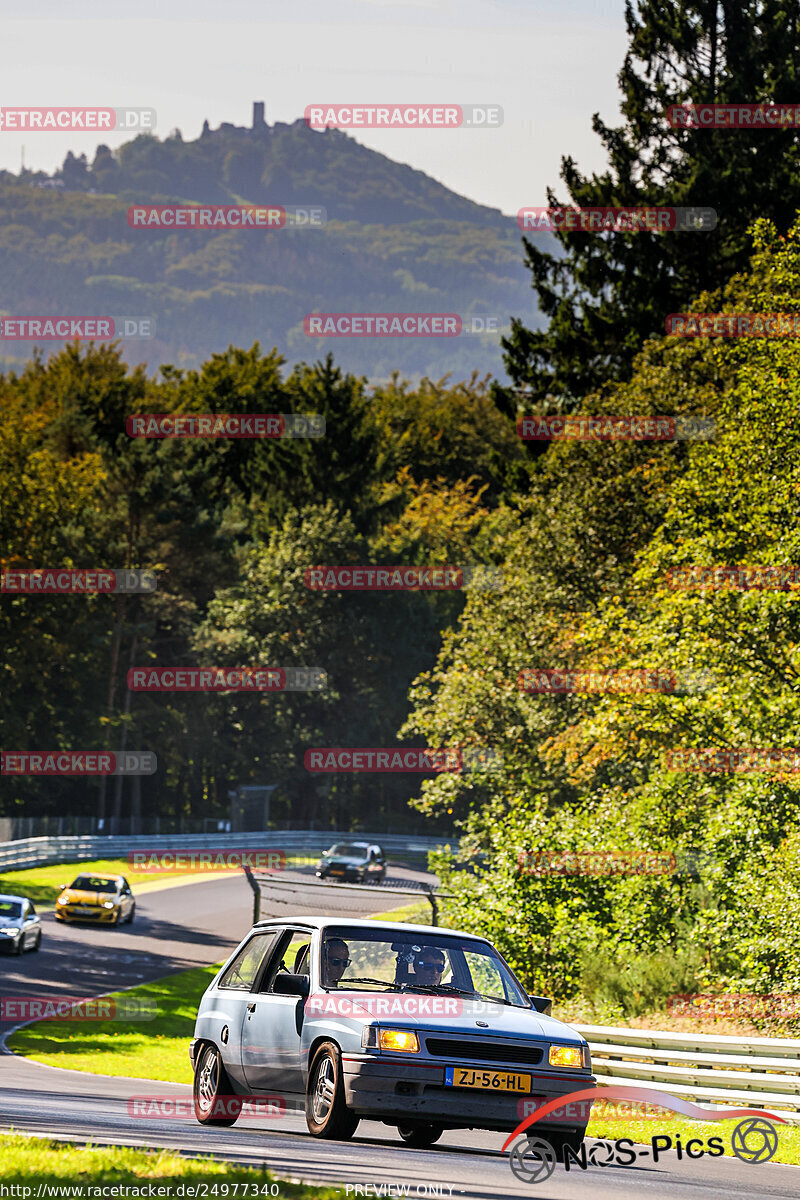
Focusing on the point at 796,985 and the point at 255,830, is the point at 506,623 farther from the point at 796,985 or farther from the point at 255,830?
the point at 255,830

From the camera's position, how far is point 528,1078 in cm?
884

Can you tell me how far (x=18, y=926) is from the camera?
32.0 meters

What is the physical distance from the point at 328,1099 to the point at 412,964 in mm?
1251

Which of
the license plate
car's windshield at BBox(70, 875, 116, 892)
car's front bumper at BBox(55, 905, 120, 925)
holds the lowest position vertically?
car's front bumper at BBox(55, 905, 120, 925)

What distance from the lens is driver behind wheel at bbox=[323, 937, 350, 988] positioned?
9.77 metres

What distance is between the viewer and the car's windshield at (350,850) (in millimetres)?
54250

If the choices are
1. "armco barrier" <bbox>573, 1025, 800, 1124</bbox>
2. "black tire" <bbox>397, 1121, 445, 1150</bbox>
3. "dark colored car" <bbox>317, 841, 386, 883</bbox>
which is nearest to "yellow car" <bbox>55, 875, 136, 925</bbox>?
"dark colored car" <bbox>317, 841, 386, 883</bbox>

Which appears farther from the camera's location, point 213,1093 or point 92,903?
point 92,903

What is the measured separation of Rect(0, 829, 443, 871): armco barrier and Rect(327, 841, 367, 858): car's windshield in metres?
10.5

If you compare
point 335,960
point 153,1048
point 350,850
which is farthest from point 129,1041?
point 350,850

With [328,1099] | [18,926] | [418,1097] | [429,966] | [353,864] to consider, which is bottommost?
[353,864]

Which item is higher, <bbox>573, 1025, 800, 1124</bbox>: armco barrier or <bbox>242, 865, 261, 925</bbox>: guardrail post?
<bbox>242, 865, 261, 925</bbox>: guardrail post

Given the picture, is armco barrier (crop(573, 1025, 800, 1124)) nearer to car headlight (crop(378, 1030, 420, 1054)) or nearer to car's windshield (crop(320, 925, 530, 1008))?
car's windshield (crop(320, 925, 530, 1008))

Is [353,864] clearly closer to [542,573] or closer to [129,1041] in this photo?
[542,573]
